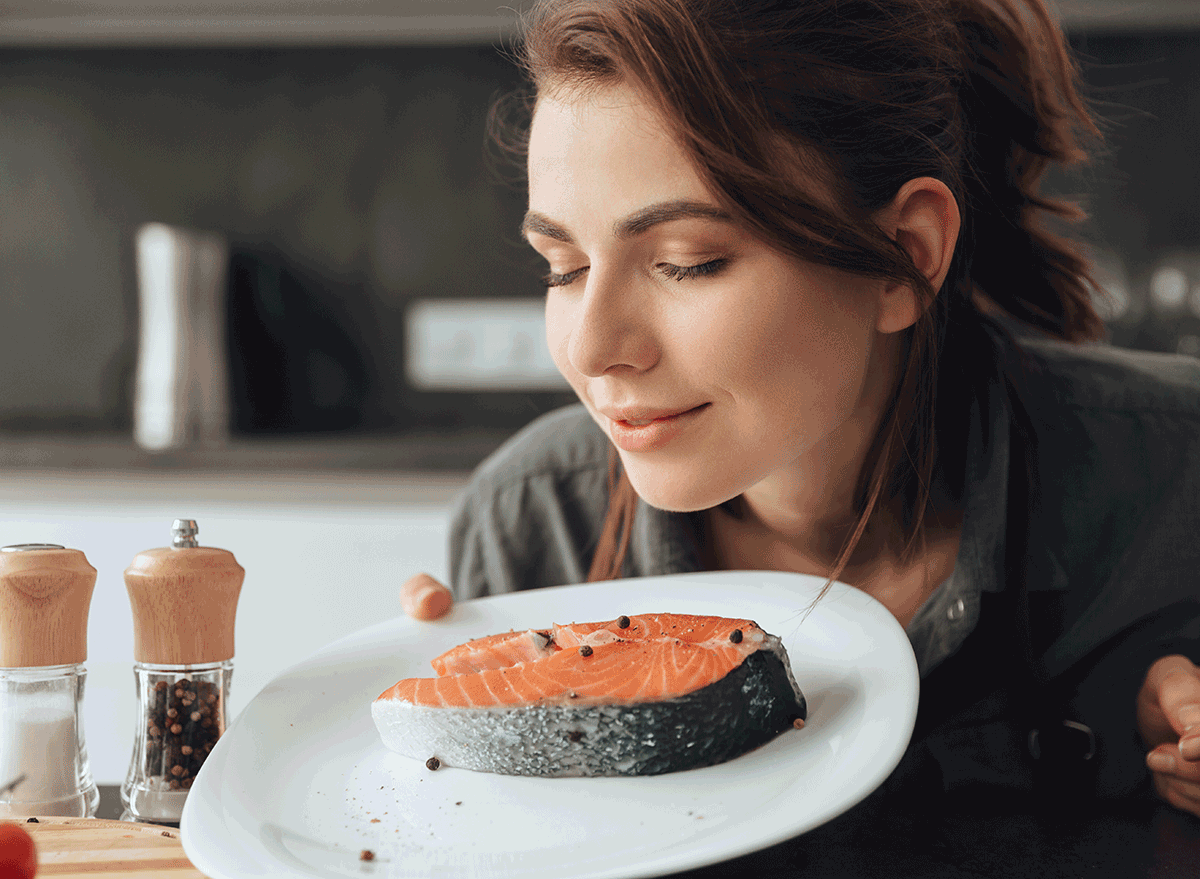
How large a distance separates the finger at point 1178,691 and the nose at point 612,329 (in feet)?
1.83

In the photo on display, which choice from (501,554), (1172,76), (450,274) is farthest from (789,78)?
(1172,76)

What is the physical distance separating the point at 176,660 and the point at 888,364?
825 millimetres

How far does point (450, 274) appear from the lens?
3430 millimetres

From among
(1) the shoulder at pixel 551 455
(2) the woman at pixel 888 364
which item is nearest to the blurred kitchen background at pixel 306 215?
(1) the shoulder at pixel 551 455

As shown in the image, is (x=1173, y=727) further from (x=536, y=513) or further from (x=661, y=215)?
(x=536, y=513)

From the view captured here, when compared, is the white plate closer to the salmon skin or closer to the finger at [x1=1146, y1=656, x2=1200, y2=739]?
the salmon skin

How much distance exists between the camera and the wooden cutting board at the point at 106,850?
2.08 ft

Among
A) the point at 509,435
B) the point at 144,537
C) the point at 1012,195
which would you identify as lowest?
the point at 144,537

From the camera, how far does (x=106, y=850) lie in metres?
0.66

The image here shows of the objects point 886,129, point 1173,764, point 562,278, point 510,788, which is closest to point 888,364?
point 886,129

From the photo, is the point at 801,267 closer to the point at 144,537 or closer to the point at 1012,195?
the point at 1012,195

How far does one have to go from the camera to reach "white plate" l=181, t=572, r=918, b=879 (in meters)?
0.61

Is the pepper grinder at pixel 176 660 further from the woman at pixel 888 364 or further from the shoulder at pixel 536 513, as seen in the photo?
the shoulder at pixel 536 513

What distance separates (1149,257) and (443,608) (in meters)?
3.00
